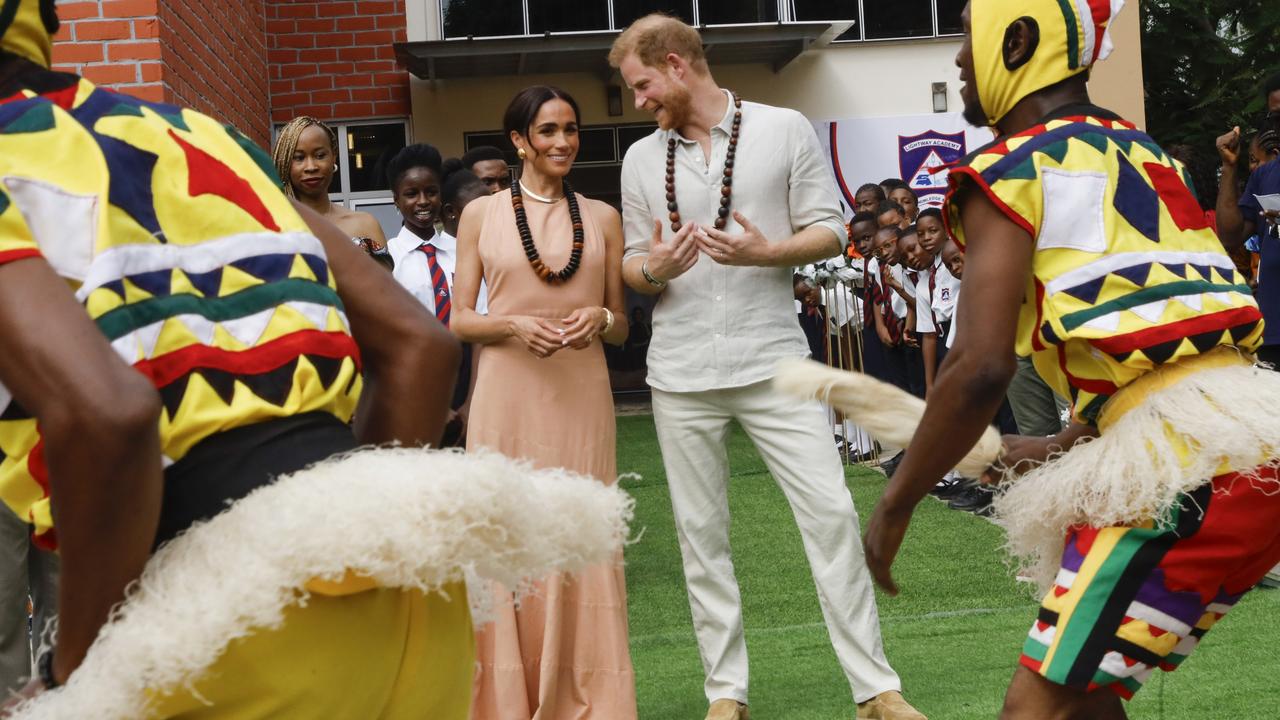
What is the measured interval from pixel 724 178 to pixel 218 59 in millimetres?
4115

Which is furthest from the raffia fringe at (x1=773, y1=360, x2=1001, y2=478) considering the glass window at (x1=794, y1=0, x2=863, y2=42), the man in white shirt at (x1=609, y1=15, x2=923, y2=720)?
the glass window at (x1=794, y1=0, x2=863, y2=42)

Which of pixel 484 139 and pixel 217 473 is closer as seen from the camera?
pixel 217 473

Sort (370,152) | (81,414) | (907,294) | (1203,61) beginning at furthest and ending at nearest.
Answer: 1. (1203,61)
2. (370,152)
3. (907,294)
4. (81,414)

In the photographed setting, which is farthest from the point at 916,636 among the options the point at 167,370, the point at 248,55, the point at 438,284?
the point at 248,55

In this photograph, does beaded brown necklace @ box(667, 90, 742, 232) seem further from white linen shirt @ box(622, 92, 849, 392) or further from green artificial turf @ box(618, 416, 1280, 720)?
green artificial turf @ box(618, 416, 1280, 720)

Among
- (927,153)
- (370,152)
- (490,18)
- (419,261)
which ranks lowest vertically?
(419,261)

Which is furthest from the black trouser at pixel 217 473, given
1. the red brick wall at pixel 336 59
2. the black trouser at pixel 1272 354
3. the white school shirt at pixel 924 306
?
the red brick wall at pixel 336 59

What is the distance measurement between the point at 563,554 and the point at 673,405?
3.23m

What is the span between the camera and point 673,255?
488cm

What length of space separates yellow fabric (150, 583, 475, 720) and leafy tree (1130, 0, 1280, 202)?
1864cm

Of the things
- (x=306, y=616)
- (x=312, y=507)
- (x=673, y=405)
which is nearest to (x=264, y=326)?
(x=312, y=507)

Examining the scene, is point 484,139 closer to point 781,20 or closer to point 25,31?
point 781,20

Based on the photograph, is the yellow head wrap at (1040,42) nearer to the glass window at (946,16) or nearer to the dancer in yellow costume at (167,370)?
the dancer in yellow costume at (167,370)

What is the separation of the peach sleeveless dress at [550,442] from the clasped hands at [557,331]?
9cm
